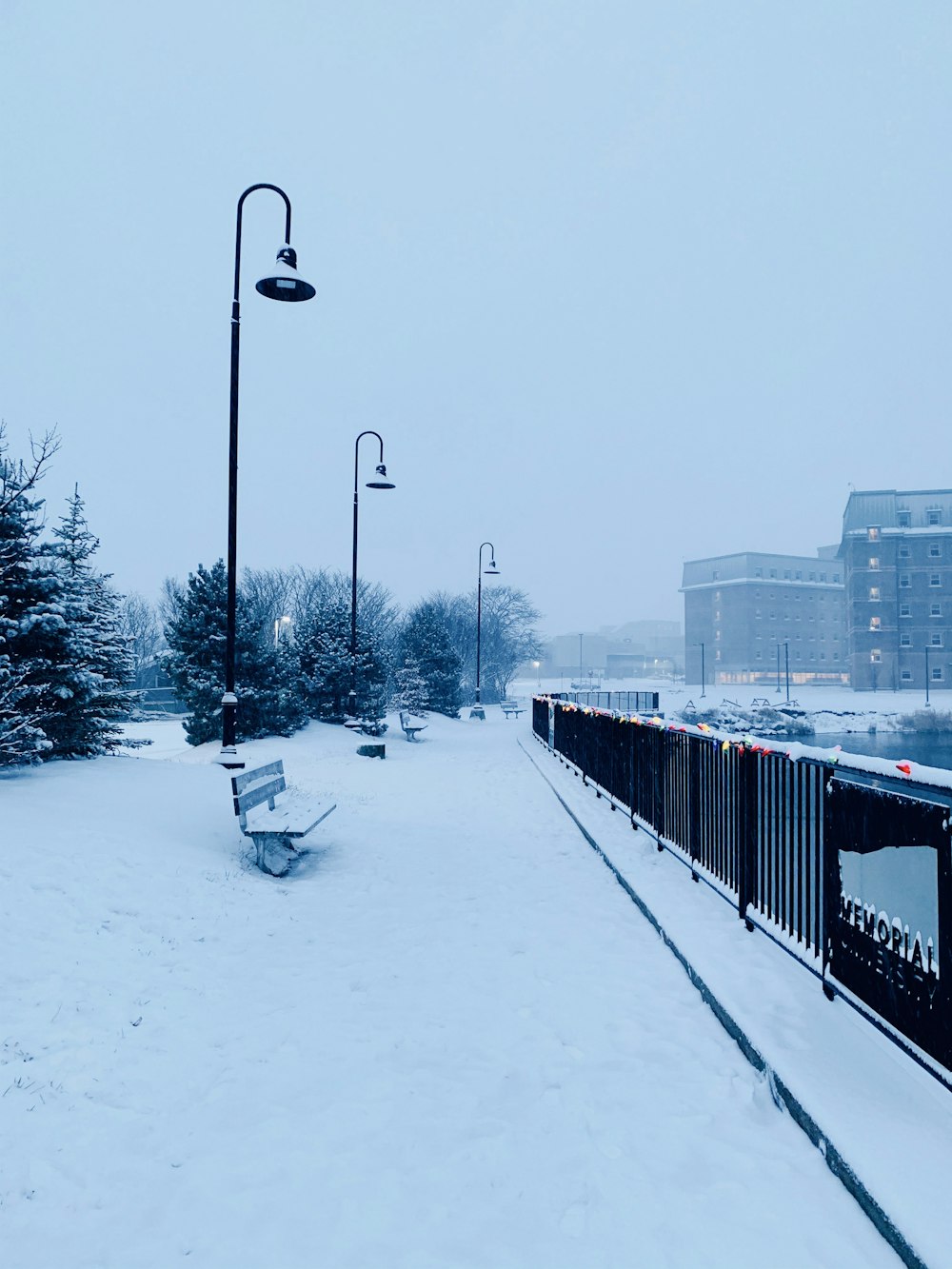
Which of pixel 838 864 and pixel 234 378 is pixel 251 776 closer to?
pixel 838 864

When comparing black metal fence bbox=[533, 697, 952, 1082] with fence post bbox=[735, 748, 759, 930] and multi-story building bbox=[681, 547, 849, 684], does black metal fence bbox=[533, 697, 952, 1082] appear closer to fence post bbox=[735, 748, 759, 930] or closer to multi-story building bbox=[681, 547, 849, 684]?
fence post bbox=[735, 748, 759, 930]

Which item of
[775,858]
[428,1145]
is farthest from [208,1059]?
[775,858]

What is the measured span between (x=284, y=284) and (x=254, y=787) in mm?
7962

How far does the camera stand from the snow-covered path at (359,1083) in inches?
112

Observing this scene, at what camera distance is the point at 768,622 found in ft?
358

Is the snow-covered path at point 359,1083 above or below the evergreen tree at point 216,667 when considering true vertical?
below

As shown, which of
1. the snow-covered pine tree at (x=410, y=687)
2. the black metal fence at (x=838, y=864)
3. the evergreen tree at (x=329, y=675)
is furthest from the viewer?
the snow-covered pine tree at (x=410, y=687)

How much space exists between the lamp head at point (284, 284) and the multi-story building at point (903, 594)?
3370 inches

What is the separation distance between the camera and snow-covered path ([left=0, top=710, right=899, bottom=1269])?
9.33 ft

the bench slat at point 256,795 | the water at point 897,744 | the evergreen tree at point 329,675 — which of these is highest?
the evergreen tree at point 329,675

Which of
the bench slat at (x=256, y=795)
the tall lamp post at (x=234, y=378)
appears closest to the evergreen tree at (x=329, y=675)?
the tall lamp post at (x=234, y=378)

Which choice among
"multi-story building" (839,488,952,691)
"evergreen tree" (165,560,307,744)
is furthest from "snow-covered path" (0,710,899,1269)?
"multi-story building" (839,488,952,691)

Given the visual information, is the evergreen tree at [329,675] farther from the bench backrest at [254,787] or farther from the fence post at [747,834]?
the fence post at [747,834]

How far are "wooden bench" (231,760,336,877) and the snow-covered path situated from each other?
465 millimetres
